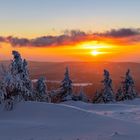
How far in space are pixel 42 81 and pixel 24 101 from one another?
34634 mm

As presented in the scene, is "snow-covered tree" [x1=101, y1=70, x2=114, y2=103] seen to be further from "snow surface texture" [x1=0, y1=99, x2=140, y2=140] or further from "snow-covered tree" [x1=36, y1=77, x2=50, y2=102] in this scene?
"snow surface texture" [x1=0, y1=99, x2=140, y2=140]

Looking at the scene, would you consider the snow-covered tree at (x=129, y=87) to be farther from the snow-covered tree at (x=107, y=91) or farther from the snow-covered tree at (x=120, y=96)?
the snow-covered tree at (x=107, y=91)

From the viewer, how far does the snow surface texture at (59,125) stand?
17.4 m

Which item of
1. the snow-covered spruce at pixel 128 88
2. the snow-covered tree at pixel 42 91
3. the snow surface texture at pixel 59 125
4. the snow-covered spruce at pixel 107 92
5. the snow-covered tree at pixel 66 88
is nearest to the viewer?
the snow surface texture at pixel 59 125

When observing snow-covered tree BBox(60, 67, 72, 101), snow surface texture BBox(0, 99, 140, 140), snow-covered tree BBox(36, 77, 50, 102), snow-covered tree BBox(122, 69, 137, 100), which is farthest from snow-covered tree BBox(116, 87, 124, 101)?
snow surface texture BBox(0, 99, 140, 140)

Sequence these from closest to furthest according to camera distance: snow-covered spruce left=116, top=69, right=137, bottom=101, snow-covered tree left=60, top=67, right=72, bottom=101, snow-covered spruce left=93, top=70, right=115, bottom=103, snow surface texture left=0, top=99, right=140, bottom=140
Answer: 1. snow surface texture left=0, top=99, right=140, bottom=140
2. snow-covered tree left=60, top=67, right=72, bottom=101
3. snow-covered spruce left=93, top=70, right=115, bottom=103
4. snow-covered spruce left=116, top=69, right=137, bottom=101

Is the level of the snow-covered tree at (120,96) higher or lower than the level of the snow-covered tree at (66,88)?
lower

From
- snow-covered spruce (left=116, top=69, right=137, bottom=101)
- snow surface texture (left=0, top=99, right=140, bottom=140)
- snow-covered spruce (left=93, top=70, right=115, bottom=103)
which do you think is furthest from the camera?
snow-covered spruce (left=116, top=69, right=137, bottom=101)

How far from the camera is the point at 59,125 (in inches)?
797

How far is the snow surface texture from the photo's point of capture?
57.1 feet

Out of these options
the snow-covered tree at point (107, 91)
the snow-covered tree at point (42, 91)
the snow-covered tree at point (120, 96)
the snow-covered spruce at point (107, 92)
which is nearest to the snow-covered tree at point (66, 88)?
the snow-covered tree at point (42, 91)

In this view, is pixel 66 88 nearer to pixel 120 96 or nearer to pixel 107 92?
pixel 107 92

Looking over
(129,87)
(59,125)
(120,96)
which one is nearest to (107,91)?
(120,96)

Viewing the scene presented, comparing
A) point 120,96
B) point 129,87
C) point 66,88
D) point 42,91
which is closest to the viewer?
point 42,91
